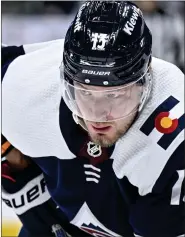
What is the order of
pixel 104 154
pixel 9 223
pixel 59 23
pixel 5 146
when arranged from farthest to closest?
1. pixel 59 23
2. pixel 9 223
3. pixel 5 146
4. pixel 104 154

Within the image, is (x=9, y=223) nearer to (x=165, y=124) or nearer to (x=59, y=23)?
(x=165, y=124)

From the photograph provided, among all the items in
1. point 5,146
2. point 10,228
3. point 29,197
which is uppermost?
point 5,146

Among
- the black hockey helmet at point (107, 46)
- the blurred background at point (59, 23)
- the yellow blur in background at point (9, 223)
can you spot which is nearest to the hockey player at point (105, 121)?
the black hockey helmet at point (107, 46)

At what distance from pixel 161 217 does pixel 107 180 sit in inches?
4.8

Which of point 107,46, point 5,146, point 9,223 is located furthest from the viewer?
point 9,223

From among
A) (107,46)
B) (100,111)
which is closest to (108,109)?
(100,111)

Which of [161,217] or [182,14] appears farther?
[182,14]

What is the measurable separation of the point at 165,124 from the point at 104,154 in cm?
14

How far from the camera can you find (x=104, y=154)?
1.19 m

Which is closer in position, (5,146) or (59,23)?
(5,146)

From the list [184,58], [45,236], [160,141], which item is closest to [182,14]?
[184,58]

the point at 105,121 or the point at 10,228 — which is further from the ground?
the point at 105,121

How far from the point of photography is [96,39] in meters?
1.06

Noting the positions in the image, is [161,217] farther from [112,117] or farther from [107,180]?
[112,117]
